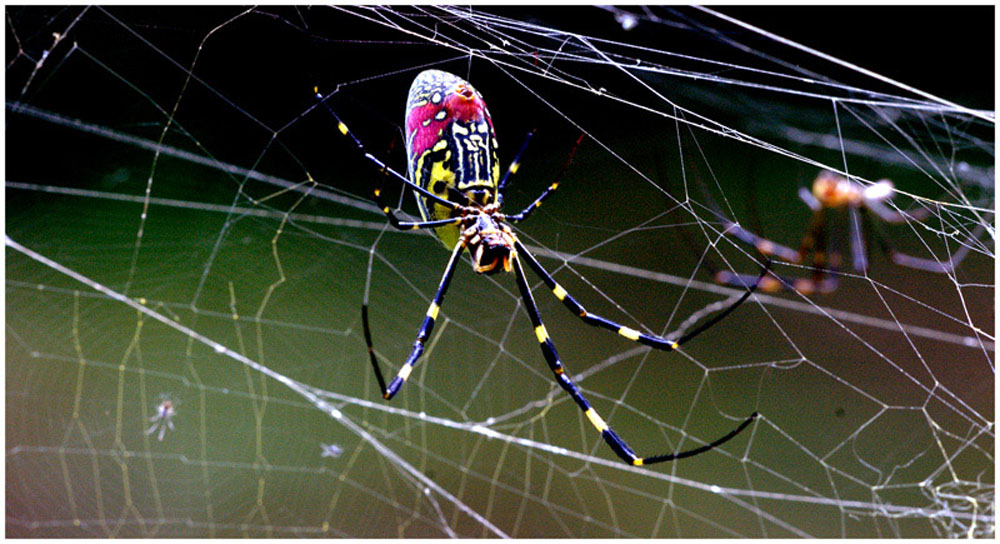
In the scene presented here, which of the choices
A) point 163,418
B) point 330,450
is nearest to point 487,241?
point 330,450

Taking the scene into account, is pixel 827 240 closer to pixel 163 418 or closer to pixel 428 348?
pixel 428 348

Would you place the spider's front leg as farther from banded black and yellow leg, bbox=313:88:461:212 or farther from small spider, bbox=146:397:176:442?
small spider, bbox=146:397:176:442

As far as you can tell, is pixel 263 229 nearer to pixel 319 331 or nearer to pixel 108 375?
pixel 319 331

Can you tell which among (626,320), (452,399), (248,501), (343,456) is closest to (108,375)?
(248,501)

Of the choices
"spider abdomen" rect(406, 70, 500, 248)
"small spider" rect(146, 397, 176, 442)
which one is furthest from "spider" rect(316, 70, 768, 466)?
"small spider" rect(146, 397, 176, 442)

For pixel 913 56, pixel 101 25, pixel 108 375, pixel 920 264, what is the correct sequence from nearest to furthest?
pixel 101 25 → pixel 920 264 → pixel 108 375 → pixel 913 56
